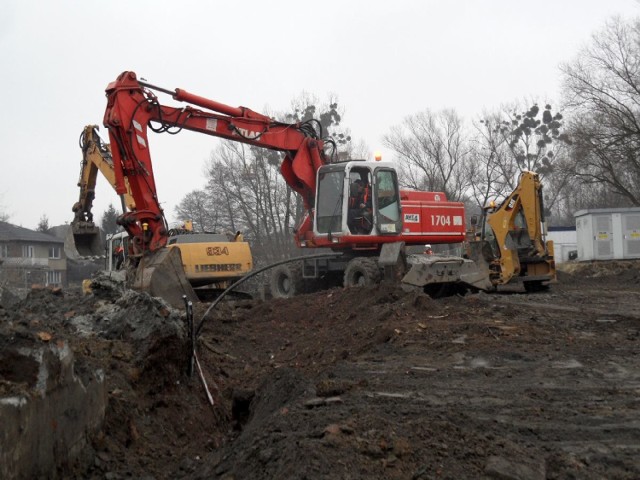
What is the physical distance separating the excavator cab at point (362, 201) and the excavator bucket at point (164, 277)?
310 cm

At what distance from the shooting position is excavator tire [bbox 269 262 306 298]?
46.8 feet

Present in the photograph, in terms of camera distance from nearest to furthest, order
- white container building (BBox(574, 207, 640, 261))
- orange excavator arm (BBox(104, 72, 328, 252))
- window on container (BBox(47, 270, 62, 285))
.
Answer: orange excavator arm (BBox(104, 72, 328, 252)) → white container building (BBox(574, 207, 640, 261)) → window on container (BBox(47, 270, 62, 285))

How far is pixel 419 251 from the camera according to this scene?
574 inches

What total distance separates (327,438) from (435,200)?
10.7m

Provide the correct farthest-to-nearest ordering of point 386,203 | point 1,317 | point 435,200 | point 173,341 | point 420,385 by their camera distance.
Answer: point 435,200
point 386,203
point 173,341
point 420,385
point 1,317

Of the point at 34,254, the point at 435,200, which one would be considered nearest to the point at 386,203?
the point at 435,200

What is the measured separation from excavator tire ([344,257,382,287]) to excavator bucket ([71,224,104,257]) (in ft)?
14.9

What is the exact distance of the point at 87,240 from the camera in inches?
497

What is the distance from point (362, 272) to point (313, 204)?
223 centimetres

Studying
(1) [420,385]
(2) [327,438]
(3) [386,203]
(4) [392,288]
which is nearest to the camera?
(2) [327,438]

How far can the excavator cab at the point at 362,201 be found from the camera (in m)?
12.8

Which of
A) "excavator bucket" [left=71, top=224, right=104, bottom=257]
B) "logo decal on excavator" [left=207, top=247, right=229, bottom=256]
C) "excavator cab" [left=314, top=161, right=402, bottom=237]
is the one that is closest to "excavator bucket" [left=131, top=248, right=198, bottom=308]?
"excavator bucket" [left=71, top=224, right=104, bottom=257]

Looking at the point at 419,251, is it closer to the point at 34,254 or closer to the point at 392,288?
the point at 392,288

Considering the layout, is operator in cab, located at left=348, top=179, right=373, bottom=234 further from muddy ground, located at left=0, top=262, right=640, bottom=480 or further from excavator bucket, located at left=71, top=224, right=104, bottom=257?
excavator bucket, located at left=71, top=224, right=104, bottom=257
